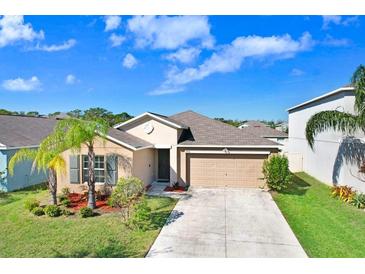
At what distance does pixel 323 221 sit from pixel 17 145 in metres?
17.6

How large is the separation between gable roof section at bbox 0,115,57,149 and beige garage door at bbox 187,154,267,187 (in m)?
11.3

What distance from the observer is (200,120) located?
1902 cm

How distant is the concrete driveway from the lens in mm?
7652

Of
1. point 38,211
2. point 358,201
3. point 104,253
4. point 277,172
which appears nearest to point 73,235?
point 104,253

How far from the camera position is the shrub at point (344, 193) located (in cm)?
1316

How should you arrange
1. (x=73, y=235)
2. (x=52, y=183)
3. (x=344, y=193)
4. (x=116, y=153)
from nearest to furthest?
(x=73, y=235) → (x=52, y=183) → (x=344, y=193) → (x=116, y=153)

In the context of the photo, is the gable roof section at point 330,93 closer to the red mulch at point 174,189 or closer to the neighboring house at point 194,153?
the neighboring house at point 194,153

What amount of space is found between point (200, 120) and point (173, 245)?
12.0 m

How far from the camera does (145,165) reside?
15.6 meters

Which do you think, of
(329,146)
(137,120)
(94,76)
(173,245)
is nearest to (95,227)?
(173,245)

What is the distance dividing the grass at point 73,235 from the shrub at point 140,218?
0.75ft

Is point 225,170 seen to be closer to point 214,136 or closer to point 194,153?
point 194,153

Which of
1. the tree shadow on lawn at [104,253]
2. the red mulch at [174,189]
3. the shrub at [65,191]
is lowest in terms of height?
the tree shadow on lawn at [104,253]

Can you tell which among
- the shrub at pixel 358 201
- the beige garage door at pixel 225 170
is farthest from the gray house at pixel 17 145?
the shrub at pixel 358 201
